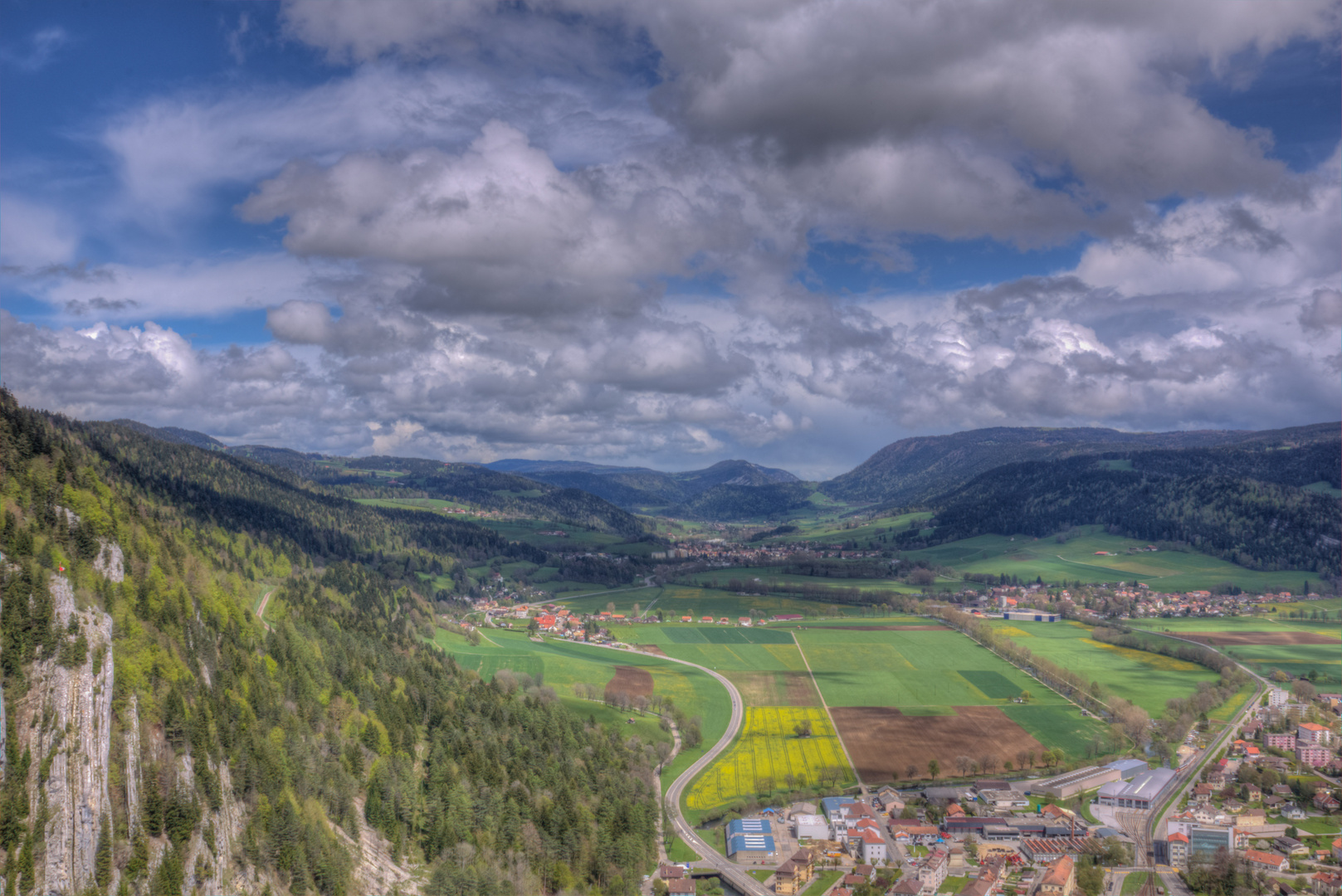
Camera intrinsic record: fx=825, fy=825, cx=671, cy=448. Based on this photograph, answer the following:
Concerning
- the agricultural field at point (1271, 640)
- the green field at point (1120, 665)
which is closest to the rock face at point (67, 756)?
the green field at point (1120, 665)

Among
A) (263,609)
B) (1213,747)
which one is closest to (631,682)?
(263,609)

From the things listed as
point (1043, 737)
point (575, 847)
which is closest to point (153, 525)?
point (575, 847)

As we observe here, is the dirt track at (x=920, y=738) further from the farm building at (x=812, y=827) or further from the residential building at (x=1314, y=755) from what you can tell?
the residential building at (x=1314, y=755)

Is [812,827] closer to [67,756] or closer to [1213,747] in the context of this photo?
[1213,747]

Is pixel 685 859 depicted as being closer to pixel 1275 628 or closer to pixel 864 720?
pixel 864 720

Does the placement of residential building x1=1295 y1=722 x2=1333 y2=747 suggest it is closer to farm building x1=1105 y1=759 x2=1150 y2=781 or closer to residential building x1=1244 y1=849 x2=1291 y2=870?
farm building x1=1105 y1=759 x2=1150 y2=781
